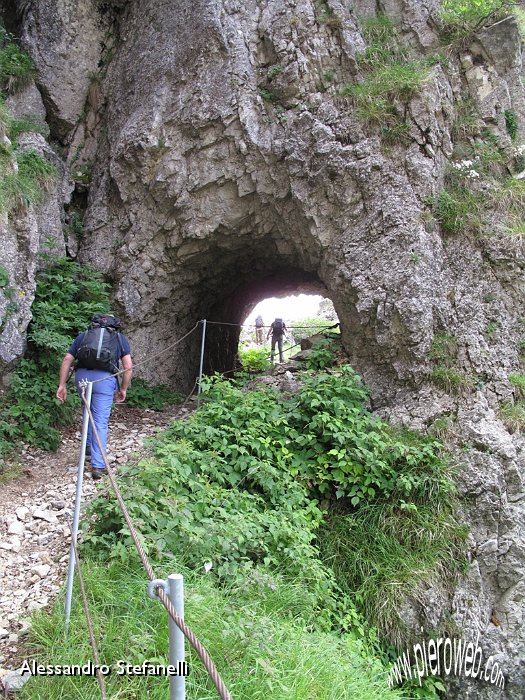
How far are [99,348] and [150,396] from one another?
10.4 feet

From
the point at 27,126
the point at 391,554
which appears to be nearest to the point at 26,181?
the point at 27,126

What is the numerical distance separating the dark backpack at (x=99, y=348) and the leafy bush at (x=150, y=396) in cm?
285

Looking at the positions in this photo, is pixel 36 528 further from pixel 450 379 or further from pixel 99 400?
pixel 450 379

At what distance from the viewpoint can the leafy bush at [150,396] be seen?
7.79 metres

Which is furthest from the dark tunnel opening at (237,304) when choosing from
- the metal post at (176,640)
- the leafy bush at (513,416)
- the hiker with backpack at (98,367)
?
the metal post at (176,640)

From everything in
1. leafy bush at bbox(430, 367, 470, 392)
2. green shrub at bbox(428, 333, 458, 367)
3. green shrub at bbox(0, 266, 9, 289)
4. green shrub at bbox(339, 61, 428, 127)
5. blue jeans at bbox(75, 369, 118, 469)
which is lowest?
blue jeans at bbox(75, 369, 118, 469)

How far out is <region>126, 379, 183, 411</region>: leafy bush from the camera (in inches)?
307

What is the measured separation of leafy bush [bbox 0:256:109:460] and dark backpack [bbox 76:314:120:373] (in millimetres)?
1299

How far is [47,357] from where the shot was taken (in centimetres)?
620

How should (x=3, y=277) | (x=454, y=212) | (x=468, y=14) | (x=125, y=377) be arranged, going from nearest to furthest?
(x=125, y=377) → (x=3, y=277) → (x=454, y=212) → (x=468, y=14)

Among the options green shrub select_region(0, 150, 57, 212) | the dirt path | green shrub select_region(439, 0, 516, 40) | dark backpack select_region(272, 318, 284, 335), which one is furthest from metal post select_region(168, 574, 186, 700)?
dark backpack select_region(272, 318, 284, 335)

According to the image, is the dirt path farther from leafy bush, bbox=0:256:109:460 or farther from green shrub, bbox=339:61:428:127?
green shrub, bbox=339:61:428:127

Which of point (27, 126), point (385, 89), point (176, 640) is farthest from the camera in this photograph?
point (27, 126)

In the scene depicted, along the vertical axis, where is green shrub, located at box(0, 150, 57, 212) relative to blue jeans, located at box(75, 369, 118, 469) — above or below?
above
